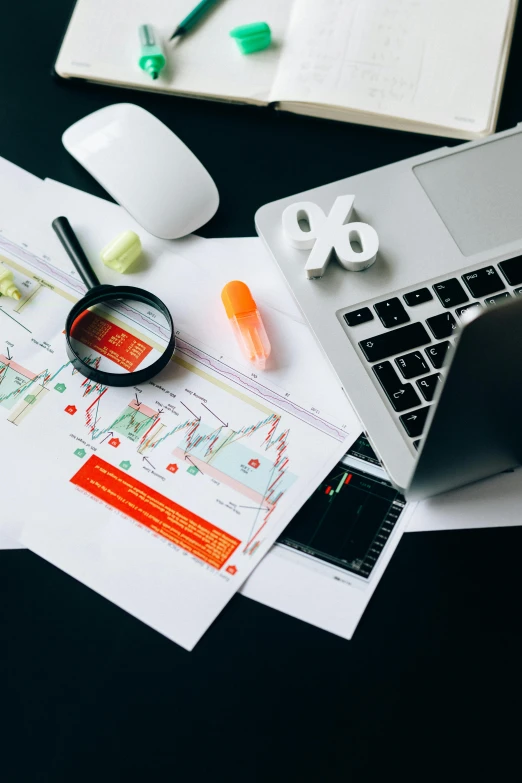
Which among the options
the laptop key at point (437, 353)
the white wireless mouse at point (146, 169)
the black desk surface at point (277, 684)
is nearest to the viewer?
the black desk surface at point (277, 684)

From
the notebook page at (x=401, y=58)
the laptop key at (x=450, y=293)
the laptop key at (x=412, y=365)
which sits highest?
the notebook page at (x=401, y=58)

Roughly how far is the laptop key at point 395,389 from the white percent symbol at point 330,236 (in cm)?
12

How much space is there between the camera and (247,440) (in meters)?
0.68

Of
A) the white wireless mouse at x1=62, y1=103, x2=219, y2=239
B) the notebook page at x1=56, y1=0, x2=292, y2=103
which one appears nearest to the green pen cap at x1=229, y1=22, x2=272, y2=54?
the notebook page at x1=56, y1=0, x2=292, y2=103

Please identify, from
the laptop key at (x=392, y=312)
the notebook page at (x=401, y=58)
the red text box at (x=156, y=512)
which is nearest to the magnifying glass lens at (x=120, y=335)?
the red text box at (x=156, y=512)

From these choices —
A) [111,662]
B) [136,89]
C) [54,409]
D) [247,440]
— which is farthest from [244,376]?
[136,89]

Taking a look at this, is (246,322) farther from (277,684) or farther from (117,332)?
(277,684)

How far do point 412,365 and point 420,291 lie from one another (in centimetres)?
9

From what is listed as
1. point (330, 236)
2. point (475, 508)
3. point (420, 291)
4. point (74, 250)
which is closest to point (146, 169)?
point (74, 250)

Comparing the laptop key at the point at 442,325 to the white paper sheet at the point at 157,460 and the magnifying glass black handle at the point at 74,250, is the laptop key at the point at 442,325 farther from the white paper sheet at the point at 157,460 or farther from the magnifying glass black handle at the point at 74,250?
the magnifying glass black handle at the point at 74,250

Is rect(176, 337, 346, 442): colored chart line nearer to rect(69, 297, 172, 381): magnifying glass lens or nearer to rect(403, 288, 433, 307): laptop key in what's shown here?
rect(69, 297, 172, 381): magnifying glass lens

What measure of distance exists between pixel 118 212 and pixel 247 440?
0.31 m

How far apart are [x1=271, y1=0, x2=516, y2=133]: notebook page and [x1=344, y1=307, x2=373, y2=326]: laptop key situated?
0.28 metres

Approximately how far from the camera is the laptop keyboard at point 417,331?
0.65m
